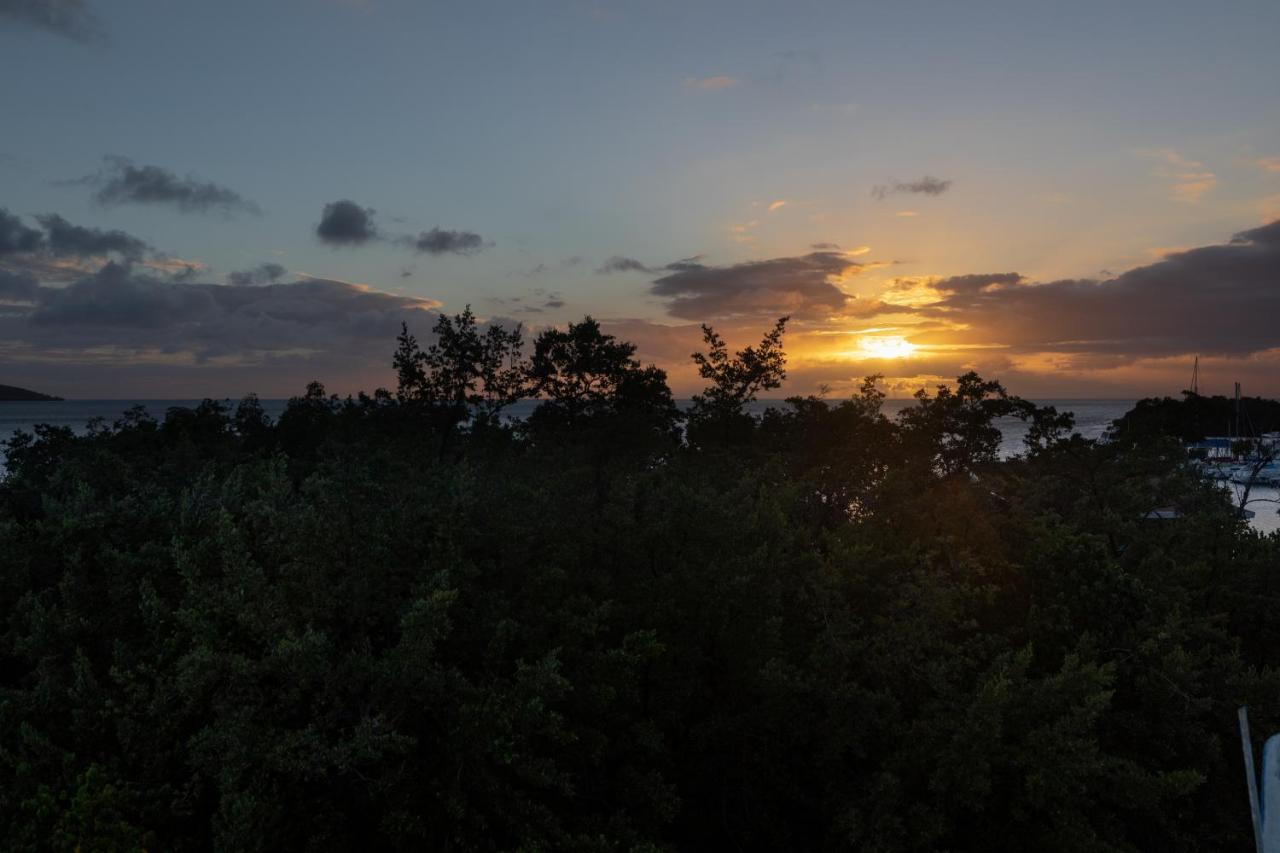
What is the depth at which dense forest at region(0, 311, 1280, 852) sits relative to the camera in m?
10.5

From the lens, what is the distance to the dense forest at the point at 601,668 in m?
10.5

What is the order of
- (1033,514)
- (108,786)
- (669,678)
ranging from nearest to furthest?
(108,786) → (669,678) → (1033,514)

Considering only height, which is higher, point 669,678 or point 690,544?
point 690,544

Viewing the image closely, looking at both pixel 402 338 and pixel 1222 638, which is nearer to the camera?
pixel 1222 638

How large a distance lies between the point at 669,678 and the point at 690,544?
3.40 meters

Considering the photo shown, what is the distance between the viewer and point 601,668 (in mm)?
14039

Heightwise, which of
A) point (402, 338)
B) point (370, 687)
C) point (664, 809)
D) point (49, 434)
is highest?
point (402, 338)

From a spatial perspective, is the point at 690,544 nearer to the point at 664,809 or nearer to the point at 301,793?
the point at 664,809

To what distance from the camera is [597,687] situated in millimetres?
13570

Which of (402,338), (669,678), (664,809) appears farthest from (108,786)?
(402,338)

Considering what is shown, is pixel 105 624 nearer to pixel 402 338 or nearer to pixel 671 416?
pixel 402 338

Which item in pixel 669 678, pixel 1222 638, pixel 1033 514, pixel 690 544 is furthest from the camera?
pixel 1033 514

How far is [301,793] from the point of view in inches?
412

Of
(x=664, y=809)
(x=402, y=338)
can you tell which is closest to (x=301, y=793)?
(x=664, y=809)
